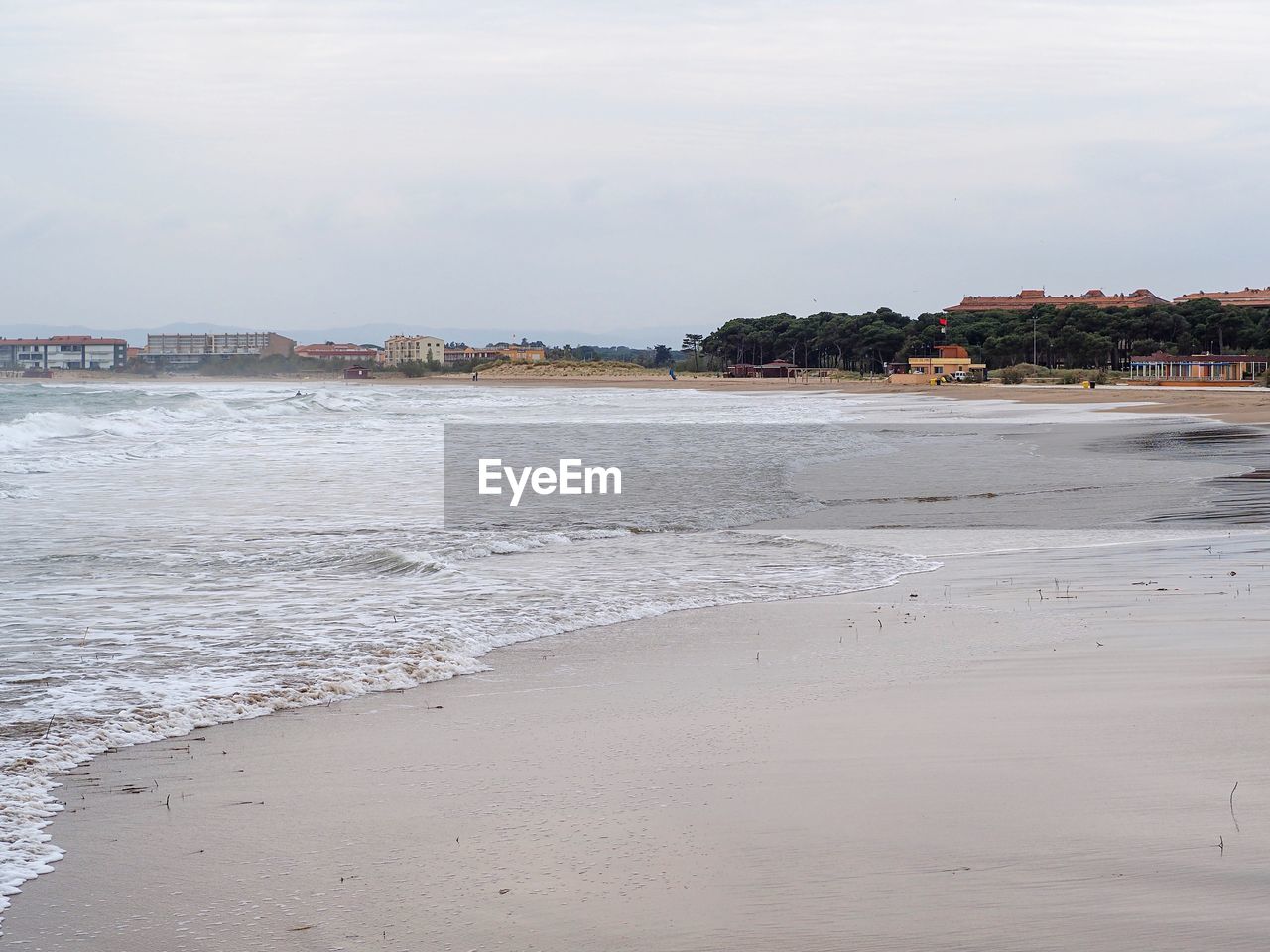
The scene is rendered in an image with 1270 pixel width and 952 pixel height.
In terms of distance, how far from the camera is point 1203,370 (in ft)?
244

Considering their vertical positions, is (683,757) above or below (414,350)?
below

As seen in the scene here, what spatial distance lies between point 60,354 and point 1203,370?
140 m

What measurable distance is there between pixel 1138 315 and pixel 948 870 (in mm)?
103601

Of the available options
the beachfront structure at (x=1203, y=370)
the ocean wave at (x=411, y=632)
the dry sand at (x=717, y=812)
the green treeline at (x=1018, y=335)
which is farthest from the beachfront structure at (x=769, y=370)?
the dry sand at (x=717, y=812)

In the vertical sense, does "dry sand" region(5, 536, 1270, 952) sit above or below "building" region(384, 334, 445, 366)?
below

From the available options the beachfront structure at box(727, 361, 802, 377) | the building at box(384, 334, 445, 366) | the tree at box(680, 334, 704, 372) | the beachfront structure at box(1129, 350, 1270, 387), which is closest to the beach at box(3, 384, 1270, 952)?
the beachfront structure at box(1129, 350, 1270, 387)

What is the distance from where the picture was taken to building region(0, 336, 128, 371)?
15525 cm

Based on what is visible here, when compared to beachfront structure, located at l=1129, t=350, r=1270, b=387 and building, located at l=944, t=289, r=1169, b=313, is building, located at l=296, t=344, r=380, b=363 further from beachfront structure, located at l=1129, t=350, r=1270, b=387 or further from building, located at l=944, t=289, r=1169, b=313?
beachfront structure, located at l=1129, t=350, r=1270, b=387

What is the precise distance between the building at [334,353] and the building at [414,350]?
3365 mm

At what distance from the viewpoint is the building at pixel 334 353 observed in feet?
623

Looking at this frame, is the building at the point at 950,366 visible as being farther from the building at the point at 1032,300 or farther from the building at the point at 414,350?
the building at the point at 414,350

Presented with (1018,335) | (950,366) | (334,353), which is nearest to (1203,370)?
(950,366)

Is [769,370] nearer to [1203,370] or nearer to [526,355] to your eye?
[1203,370]

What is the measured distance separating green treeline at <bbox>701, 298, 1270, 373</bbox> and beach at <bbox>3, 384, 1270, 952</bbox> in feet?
300
